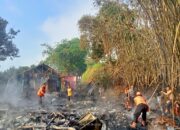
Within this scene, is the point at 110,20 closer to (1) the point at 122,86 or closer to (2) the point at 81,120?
(1) the point at 122,86

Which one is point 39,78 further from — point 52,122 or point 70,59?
point 52,122

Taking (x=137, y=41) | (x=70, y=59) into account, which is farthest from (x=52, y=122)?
(x=70, y=59)

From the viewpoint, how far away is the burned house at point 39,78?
3906 centimetres

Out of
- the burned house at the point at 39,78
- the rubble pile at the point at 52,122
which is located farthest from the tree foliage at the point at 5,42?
the rubble pile at the point at 52,122

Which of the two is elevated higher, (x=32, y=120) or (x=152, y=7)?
(x=152, y=7)

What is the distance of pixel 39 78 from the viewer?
40.1m

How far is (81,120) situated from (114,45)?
9.67 metres

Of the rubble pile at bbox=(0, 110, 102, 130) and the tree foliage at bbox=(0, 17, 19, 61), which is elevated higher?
the tree foliage at bbox=(0, 17, 19, 61)

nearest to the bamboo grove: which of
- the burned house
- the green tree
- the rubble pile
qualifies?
the rubble pile

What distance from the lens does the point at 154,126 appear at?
44.7ft

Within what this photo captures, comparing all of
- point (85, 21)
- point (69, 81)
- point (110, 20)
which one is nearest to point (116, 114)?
point (110, 20)

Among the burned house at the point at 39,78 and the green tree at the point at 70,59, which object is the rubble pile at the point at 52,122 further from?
the green tree at the point at 70,59

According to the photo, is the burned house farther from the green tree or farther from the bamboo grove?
the green tree

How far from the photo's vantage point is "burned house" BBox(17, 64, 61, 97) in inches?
1538
